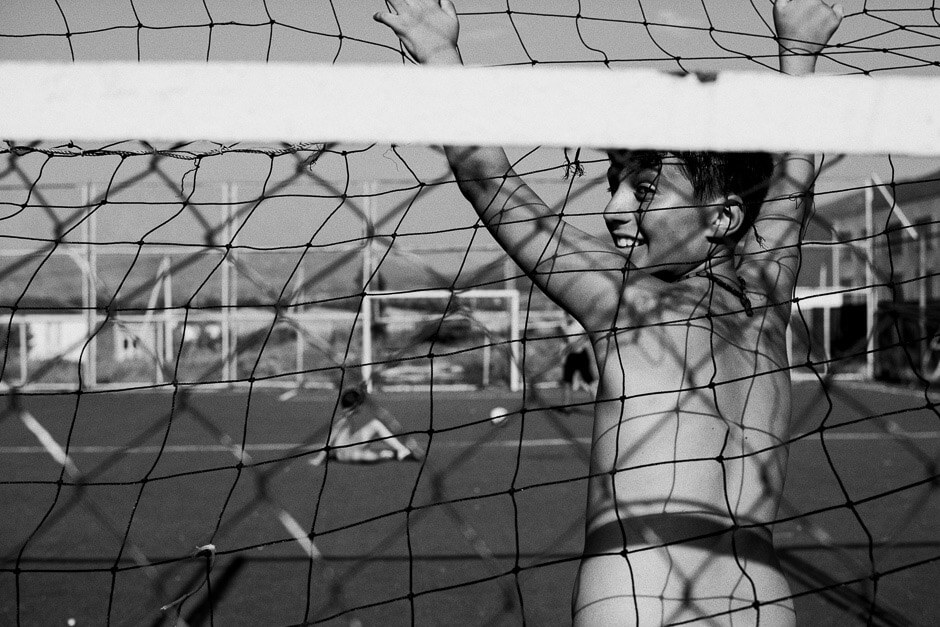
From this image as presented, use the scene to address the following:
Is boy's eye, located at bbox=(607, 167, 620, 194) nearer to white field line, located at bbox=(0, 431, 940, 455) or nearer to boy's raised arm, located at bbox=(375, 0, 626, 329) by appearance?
boy's raised arm, located at bbox=(375, 0, 626, 329)

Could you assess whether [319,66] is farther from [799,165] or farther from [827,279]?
[827,279]

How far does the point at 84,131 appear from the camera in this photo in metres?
0.80

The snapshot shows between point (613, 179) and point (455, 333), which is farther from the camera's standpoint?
point (455, 333)

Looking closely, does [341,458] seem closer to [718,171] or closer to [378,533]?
[378,533]

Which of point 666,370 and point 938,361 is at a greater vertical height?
point 666,370

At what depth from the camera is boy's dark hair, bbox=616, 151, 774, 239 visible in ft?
4.17

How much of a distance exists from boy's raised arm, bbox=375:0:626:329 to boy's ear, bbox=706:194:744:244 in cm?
14

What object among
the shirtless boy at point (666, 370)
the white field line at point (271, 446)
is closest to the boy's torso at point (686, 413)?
the shirtless boy at point (666, 370)

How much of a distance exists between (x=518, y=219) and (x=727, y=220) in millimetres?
323

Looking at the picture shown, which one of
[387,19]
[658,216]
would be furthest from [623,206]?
[387,19]

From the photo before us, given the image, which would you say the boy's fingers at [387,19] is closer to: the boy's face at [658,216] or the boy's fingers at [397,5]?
the boy's fingers at [397,5]

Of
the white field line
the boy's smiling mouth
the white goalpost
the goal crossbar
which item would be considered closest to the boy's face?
the boy's smiling mouth

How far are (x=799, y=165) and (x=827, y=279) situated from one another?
1354 centimetres

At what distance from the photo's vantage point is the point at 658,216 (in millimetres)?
1272
